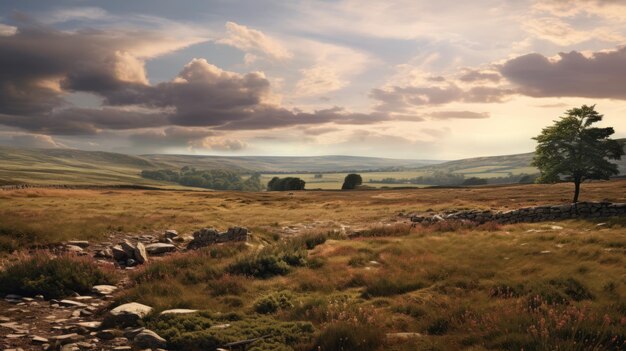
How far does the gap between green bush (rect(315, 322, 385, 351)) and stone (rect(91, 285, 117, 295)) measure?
8576mm

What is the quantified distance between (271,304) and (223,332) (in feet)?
7.44

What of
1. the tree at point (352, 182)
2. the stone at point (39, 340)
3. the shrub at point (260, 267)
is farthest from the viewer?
the tree at point (352, 182)

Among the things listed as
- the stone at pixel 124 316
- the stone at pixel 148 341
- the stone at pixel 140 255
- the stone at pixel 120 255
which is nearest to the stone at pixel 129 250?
the stone at pixel 120 255

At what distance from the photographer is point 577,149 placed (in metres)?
36.6

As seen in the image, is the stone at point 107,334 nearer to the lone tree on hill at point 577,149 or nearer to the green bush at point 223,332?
the green bush at point 223,332

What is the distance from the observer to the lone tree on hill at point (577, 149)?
1422 inches

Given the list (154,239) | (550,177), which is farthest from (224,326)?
(550,177)

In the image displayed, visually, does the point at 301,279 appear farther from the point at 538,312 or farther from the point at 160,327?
the point at 538,312

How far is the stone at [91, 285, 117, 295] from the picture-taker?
43.0ft

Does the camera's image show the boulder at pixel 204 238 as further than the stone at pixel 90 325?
Yes

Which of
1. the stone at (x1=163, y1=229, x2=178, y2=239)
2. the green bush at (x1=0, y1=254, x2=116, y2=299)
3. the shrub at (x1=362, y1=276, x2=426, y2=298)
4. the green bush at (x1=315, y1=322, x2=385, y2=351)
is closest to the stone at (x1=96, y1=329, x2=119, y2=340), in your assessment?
the green bush at (x1=0, y1=254, x2=116, y2=299)

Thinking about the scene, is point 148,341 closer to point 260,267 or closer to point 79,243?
point 260,267

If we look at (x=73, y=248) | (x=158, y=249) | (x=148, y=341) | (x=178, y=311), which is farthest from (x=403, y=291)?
(x=73, y=248)

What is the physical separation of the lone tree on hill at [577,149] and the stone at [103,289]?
3704cm
